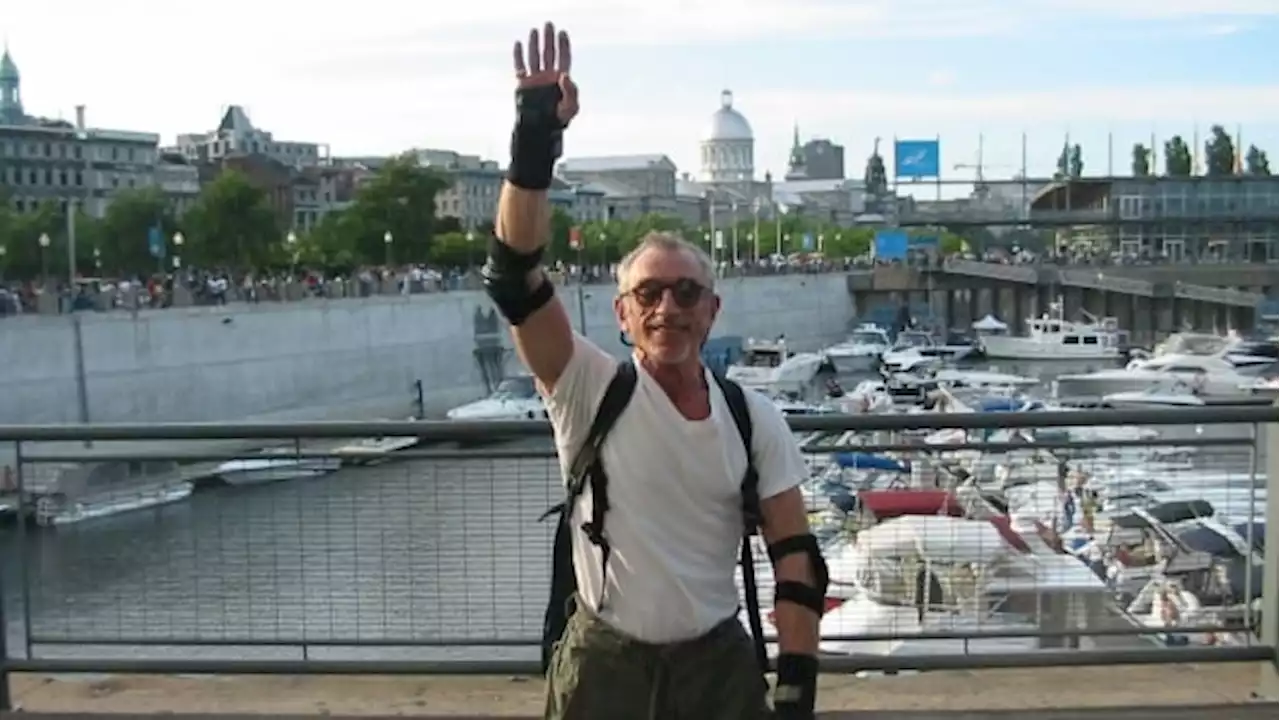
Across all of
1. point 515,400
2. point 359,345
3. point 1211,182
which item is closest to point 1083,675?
point 515,400

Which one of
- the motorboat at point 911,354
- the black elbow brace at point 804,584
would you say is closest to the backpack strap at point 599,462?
the black elbow brace at point 804,584

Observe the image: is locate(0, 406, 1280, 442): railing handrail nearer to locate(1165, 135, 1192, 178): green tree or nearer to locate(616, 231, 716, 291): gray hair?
locate(616, 231, 716, 291): gray hair

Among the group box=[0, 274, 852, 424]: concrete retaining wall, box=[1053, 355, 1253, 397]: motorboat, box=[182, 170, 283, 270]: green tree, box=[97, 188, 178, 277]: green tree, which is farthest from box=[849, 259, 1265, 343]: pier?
box=[97, 188, 178, 277]: green tree

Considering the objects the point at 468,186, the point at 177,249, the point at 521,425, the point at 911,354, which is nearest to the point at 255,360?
the point at 911,354

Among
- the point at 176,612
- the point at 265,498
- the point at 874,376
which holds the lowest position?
the point at 874,376

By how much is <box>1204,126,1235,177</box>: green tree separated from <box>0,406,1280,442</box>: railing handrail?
507ft

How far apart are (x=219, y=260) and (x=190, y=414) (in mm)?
34856

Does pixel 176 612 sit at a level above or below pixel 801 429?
below

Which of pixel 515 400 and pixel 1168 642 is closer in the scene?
pixel 1168 642

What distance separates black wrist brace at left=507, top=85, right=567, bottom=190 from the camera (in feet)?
12.0

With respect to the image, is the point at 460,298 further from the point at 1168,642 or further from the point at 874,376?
the point at 1168,642

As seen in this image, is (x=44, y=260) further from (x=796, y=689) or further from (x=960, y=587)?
(x=796, y=689)

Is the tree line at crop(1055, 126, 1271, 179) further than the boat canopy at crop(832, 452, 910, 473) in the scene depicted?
Yes

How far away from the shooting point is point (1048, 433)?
770 centimetres
